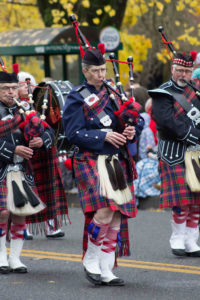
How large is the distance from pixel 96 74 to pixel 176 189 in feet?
5.60

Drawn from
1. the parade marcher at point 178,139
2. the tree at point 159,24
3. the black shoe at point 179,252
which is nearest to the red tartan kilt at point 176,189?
the parade marcher at point 178,139

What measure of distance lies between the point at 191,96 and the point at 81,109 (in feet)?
5.25

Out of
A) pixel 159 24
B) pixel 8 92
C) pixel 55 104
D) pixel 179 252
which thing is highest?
pixel 159 24

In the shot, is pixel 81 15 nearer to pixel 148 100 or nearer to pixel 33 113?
pixel 148 100

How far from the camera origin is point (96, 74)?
6.61 m

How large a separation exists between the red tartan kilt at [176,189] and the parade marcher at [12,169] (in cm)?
129

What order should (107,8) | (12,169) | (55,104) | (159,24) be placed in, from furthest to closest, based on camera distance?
(159,24), (107,8), (55,104), (12,169)

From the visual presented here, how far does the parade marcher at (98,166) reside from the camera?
255 inches

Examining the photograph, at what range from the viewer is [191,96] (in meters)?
7.79

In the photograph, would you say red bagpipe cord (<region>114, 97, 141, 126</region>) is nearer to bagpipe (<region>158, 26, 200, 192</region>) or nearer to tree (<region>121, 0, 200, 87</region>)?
bagpipe (<region>158, 26, 200, 192</region>)

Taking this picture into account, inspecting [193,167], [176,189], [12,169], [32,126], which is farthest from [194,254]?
[32,126]

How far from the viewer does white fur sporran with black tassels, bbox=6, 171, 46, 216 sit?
6.93 metres

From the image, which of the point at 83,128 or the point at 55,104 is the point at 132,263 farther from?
the point at 55,104

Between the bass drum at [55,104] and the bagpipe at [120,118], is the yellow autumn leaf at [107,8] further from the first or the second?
the bagpipe at [120,118]
